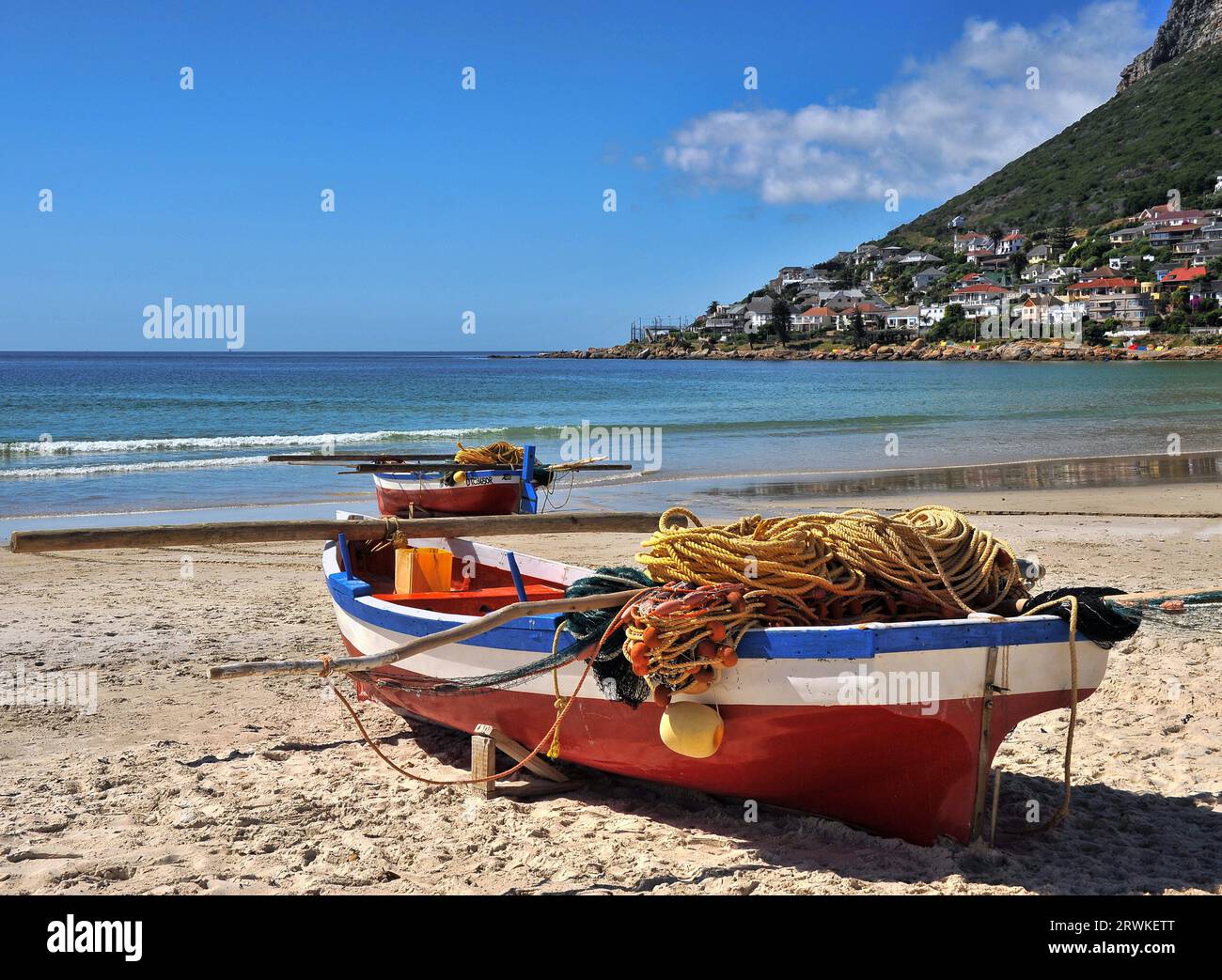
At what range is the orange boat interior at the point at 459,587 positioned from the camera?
655 centimetres

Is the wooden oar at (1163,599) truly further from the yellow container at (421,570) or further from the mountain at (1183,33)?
the mountain at (1183,33)

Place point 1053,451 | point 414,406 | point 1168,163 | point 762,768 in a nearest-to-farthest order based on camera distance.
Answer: point 762,768
point 1053,451
point 414,406
point 1168,163

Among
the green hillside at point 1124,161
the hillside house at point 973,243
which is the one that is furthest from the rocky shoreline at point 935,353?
the green hillside at point 1124,161

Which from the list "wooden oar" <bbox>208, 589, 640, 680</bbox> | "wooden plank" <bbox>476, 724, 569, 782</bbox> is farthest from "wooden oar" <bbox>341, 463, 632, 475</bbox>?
"wooden oar" <bbox>208, 589, 640, 680</bbox>

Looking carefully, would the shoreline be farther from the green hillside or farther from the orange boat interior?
the green hillside

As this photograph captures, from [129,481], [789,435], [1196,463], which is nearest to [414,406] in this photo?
[789,435]

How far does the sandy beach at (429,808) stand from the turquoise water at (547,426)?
9.63 meters

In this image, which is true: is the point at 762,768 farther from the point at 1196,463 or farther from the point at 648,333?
the point at 648,333

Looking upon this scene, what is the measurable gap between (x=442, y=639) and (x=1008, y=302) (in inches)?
4376

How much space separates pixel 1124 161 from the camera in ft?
452

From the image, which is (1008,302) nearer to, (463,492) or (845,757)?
(463,492)

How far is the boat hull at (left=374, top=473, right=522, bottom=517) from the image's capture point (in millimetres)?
10695

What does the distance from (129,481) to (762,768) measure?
1723 cm
